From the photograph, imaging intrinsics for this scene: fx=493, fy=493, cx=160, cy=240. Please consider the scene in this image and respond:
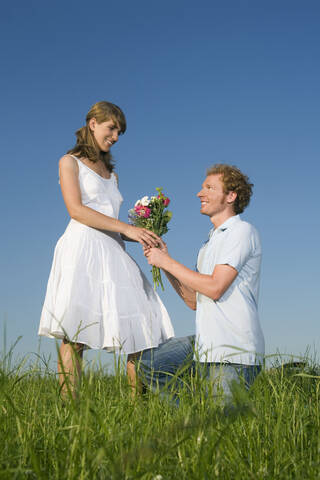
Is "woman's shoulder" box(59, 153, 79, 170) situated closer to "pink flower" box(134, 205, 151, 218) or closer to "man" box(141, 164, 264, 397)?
"pink flower" box(134, 205, 151, 218)

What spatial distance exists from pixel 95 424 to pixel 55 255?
243 centimetres

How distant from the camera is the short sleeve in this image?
11.8ft

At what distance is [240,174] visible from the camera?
421 cm

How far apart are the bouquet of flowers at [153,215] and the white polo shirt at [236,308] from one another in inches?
54.7

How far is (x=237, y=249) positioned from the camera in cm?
361

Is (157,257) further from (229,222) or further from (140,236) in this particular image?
(229,222)

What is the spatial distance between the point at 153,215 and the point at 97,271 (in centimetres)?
113

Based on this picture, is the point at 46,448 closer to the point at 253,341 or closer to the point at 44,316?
the point at 253,341

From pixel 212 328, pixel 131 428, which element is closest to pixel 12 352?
pixel 131 428

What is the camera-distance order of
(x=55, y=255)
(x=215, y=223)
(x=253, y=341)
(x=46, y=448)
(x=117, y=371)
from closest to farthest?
(x=46, y=448), (x=117, y=371), (x=253, y=341), (x=215, y=223), (x=55, y=255)

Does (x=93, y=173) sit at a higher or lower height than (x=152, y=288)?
higher

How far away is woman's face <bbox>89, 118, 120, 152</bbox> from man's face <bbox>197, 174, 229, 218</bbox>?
1067mm

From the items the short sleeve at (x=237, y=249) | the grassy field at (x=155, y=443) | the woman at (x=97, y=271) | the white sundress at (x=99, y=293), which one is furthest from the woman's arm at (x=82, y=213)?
the grassy field at (x=155, y=443)

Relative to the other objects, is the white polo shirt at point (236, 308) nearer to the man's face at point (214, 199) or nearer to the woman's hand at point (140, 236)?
the man's face at point (214, 199)
